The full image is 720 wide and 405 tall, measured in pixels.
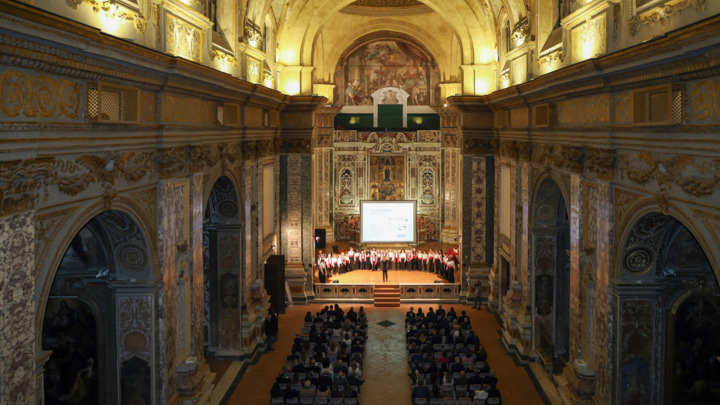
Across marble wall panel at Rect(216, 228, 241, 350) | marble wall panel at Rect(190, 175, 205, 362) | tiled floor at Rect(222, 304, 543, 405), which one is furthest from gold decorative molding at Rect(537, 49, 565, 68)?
marble wall panel at Rect(216, 228, 241, 350)

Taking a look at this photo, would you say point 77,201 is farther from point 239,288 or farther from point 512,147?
point 512,147

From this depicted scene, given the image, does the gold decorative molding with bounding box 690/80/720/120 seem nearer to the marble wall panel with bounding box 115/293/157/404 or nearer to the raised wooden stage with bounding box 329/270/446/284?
the marble wall panel with bounding box 115/293/157/404

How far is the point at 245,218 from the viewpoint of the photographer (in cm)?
1608

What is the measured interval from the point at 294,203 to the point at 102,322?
41.0ft

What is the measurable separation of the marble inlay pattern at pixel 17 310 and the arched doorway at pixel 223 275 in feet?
30.0

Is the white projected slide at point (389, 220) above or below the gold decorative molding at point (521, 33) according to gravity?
below

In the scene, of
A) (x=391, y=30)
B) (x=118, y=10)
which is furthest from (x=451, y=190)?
(x=118, y=10)

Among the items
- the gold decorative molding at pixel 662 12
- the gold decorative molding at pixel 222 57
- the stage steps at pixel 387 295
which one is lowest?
the stage steps at pixel 387 295

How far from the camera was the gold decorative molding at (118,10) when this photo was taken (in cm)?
780

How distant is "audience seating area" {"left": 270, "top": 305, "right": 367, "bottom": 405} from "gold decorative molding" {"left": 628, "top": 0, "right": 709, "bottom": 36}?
9152 mm

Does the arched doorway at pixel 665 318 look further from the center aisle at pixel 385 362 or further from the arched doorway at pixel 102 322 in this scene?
the arched doorway at pixel 102 322

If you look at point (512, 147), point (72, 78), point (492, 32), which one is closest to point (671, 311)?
point (512, 147)

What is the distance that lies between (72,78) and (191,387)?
655 cm

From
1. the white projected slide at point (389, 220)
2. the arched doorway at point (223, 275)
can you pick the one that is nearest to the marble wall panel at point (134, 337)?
the arched doorway at point (223, 275)
